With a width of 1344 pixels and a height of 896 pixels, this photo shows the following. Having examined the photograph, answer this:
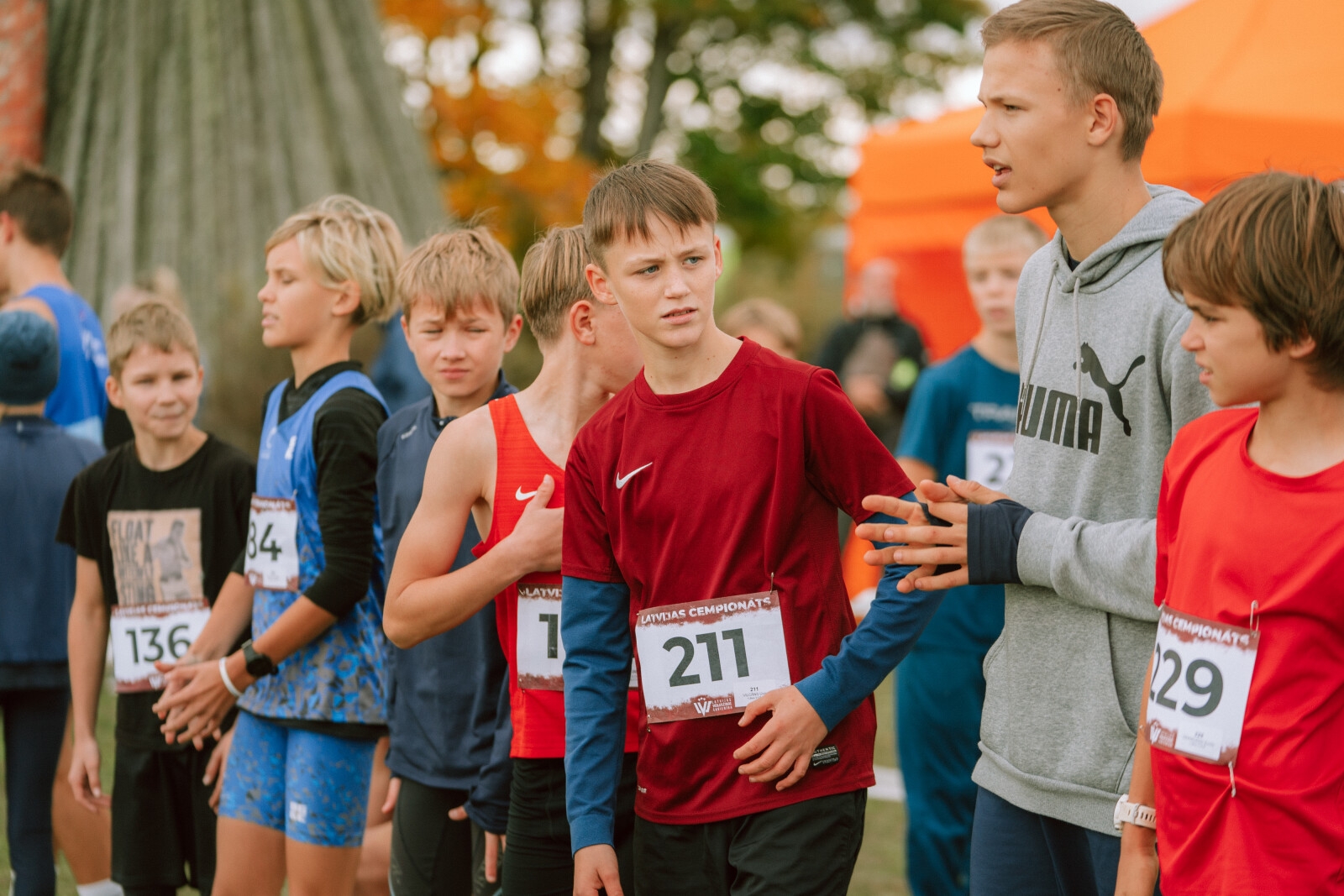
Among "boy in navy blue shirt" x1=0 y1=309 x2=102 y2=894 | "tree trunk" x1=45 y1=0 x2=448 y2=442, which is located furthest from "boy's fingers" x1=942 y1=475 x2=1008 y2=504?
"tree trunk" x1=45 y1=0 x2=448 y2=442

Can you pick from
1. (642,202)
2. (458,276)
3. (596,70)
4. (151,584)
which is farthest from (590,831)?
(596,70)

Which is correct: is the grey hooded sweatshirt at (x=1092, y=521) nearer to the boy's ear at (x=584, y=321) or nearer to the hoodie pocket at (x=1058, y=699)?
the hoodie pocket at (x=1058, y=699)

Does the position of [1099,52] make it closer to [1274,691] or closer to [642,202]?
[642,202]

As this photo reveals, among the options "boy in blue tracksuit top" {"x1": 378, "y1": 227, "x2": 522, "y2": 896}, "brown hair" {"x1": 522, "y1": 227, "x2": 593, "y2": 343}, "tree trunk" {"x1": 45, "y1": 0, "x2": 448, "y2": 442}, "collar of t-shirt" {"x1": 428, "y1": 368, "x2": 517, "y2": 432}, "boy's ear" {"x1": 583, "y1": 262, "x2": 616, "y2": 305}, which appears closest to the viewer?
"boy's ear" {"x1": 583, "y1": 262, "x2": 616, "y2": 305}

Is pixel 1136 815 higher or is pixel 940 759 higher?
pixel 1136 815

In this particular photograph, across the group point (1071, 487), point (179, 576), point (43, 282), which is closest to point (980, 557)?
point (1071, 487)

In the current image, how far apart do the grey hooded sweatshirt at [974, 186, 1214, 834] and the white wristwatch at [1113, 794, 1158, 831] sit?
78 millimetres

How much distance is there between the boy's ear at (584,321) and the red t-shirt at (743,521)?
1.43ft

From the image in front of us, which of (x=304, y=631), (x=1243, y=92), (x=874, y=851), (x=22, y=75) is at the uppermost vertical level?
(x=22, y=75)

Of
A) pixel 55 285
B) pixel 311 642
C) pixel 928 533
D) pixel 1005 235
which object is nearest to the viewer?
pixel 928 533

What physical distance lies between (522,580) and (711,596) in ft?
1.82

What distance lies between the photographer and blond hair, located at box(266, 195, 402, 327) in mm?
3203

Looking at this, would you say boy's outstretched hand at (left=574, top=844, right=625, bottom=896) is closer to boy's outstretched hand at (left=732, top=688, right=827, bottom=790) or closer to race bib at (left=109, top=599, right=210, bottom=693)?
boy's outstretched hand at (left=732, top=688, right=827, bottom=790)

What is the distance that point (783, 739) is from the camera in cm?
203
